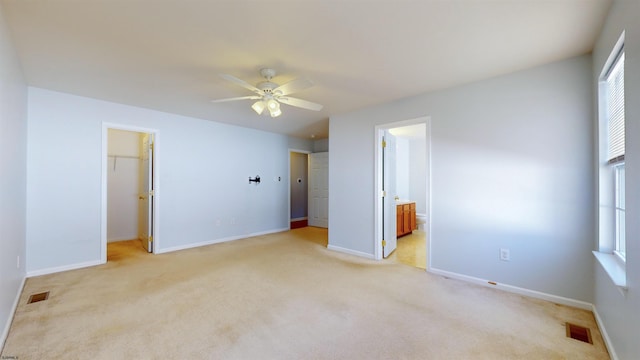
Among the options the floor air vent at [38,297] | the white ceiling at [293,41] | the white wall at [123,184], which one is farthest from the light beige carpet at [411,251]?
the white wall at [123,184]

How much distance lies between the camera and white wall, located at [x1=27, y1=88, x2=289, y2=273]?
3455 mm

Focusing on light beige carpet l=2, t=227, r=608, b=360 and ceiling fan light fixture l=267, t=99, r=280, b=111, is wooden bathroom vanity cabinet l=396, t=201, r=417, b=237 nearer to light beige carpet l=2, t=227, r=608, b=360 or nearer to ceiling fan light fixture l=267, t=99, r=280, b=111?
light beige carpet l=2, t=227, r=608, b=360

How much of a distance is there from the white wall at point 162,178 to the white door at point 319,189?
90cm

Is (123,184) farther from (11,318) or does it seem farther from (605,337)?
(605,337)

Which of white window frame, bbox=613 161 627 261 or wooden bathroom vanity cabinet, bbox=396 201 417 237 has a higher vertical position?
white window frame, bbox=613 161 627 261

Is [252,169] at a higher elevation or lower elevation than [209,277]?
higher

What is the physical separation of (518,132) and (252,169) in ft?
15.4

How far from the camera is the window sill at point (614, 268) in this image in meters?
1.68

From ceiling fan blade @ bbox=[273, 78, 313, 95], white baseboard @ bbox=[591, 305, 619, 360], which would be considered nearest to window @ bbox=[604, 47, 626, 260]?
white baseboard @ bbox=[591, 305, 619, 360]

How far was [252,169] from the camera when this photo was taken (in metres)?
5.86

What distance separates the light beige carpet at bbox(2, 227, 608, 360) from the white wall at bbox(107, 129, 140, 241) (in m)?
2.06

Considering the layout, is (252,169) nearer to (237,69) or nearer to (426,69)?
(237,69)

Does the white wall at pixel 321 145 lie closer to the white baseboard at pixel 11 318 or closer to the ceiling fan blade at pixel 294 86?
the ceiling fan blade at pixel 294 86

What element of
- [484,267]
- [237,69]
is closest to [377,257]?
[484,267]
